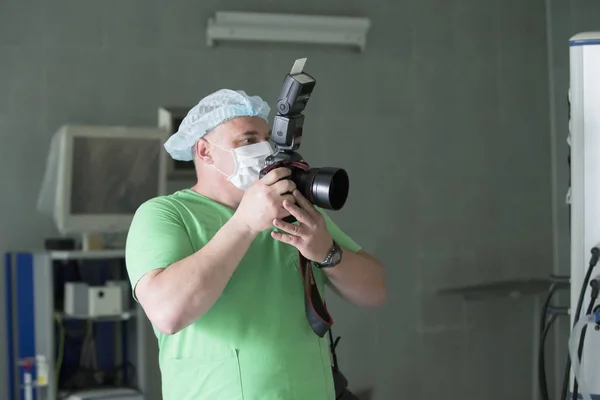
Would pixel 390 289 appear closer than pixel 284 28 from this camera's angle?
No

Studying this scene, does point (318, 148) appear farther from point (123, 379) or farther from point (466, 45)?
point (123, 379)

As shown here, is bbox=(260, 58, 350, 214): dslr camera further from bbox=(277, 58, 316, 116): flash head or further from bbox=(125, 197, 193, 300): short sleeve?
bbox=(125, 197, 193, 300): short sleeve

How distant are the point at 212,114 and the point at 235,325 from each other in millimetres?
440

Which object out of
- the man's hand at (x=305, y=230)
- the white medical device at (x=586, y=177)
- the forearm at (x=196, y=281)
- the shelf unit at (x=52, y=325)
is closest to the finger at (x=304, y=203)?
the man's hand at (x=305, y=230)

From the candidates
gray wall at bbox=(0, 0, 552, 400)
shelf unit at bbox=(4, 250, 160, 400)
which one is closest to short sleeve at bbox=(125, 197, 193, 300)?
shelf unit at bbox=(4, 250, 160, 400)

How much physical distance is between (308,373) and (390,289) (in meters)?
2.30

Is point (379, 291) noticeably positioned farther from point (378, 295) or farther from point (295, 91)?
point (295, 91)

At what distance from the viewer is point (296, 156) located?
142cm

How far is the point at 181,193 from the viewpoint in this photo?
154 centimetres

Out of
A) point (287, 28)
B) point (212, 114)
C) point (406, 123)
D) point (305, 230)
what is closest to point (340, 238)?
point (305, 230)

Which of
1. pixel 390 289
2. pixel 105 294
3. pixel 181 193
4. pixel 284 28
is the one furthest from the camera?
pixel 390 289

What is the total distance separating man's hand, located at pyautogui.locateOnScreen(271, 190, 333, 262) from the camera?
1364 mm

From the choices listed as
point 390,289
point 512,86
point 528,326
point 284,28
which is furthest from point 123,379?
point 512,86

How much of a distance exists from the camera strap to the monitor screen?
1.53 m
